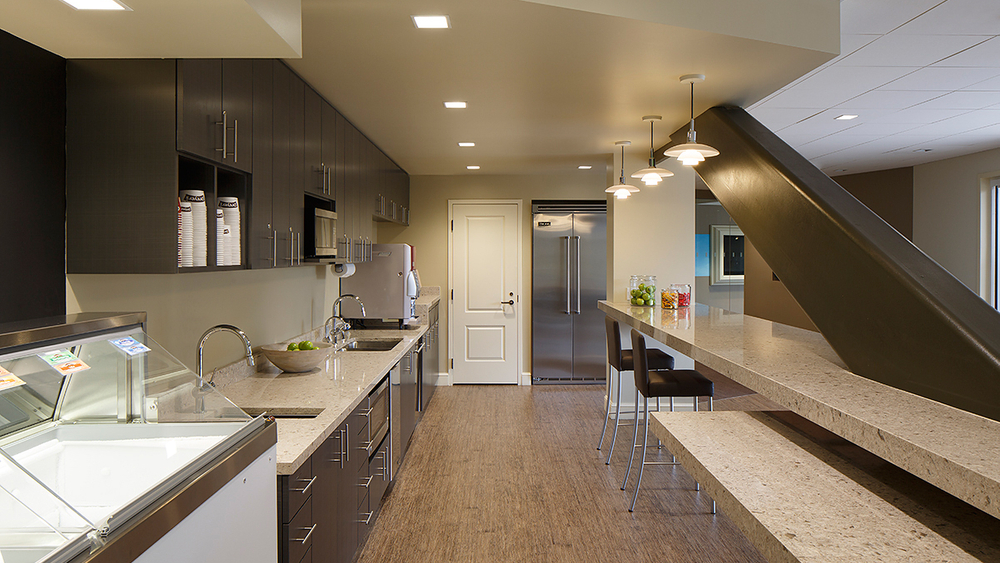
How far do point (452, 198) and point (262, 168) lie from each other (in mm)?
4305

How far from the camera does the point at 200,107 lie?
191 centimetres

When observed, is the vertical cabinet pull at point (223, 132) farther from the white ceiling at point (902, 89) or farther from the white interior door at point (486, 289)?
the white interior door at point (486, 289)

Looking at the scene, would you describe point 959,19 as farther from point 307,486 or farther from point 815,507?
point 307,486

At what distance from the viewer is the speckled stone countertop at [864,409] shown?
1.10 metres

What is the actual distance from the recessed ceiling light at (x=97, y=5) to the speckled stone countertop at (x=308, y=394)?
1.23 metres

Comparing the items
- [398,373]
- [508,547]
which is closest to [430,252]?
[398,373]

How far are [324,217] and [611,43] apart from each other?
70.9 inches

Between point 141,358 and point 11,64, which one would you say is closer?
point 141,358

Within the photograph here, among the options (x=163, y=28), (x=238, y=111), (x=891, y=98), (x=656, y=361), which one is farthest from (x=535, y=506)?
(x=891, y=98)

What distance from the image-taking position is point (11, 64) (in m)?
1.59

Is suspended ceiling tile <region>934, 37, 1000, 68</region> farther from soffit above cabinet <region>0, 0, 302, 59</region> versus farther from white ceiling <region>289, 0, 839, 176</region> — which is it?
soffit above cabinet <region>0, 0, 302, 59</region>

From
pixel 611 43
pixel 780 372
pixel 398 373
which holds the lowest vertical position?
→ pixel 398 373

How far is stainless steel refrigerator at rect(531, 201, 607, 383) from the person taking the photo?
21.3 ft

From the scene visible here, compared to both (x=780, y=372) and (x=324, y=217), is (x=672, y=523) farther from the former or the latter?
(x=324, y=217)
